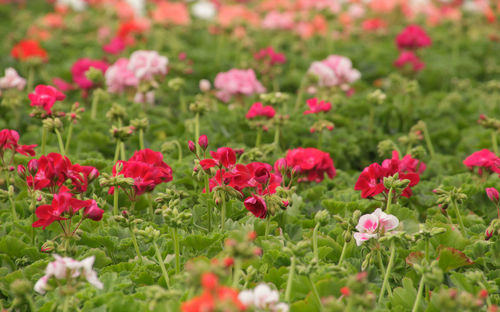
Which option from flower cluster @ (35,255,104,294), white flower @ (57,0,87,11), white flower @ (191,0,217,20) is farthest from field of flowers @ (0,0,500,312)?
white flower @ (57,0,87,11)

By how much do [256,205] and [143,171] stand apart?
0.44 metres

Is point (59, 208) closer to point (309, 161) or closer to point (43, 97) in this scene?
point (43, 97)

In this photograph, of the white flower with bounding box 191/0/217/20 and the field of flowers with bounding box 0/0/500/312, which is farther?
the white flower with bounding box 191/0/217/20

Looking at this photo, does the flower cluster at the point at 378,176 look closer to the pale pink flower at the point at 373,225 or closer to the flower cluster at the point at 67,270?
the pale pink flower at the point at 373,225

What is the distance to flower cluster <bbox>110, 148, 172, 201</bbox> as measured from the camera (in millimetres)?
2465

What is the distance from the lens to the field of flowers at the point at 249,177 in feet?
6.72

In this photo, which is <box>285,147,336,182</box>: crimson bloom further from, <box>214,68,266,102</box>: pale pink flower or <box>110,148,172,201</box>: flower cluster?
<box>214,68,266,102</box>: pale pink flower

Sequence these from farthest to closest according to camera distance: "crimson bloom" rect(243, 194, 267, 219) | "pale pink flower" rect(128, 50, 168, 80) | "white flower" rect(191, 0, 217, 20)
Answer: "white flower" rect(191, 0, 217, 20) < "pale pink flower" rect(128, 50, 168, 80) < "crimson bloom" rect(243, 194, 267, 219)

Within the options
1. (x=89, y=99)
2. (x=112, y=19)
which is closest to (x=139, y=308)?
(x=89, y=99)

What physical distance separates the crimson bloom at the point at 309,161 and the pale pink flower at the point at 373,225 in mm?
736

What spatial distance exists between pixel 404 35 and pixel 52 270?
433 cm

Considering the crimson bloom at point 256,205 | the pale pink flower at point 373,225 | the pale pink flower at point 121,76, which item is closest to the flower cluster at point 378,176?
the pale pink flower at point 373,225

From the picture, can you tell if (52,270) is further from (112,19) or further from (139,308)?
(112,19)

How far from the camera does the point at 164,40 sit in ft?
21.4
